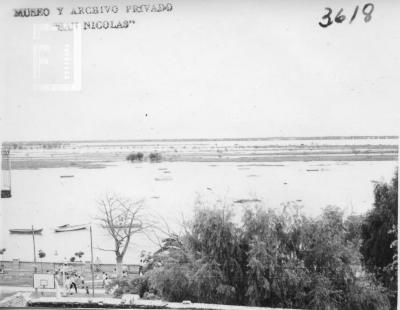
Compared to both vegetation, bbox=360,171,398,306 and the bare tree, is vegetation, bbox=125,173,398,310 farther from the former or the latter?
the bare tree

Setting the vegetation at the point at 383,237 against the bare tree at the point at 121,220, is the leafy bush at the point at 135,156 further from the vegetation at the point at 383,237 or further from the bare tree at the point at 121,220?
the vegetation at the point at 383,237

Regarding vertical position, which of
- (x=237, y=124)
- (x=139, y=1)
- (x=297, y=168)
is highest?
(x=139, y=1)

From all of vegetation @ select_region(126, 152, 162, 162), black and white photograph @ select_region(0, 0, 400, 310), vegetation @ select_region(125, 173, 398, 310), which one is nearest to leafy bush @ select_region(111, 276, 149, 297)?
black and white photograph @ select_region(0, 0, 400, 310)

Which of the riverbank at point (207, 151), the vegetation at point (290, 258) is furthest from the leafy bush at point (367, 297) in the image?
the riverbank at point (207, 151)

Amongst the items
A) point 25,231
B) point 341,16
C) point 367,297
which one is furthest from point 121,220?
point 341,16

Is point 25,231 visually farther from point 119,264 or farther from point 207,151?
point 207,151

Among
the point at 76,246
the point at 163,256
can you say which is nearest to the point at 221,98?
Answer: the point at 163,256

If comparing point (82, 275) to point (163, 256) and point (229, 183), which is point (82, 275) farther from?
point (229, 183)
